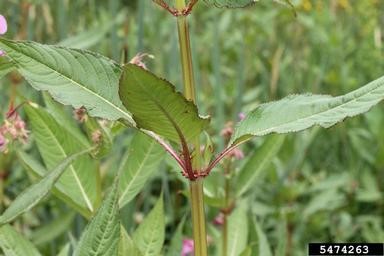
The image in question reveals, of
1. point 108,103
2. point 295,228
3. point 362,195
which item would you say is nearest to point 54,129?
point 108,103

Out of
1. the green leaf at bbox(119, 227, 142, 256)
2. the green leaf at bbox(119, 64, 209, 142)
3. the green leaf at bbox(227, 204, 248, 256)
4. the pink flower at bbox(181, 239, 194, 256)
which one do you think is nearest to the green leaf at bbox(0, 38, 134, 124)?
the green leaf at bbox(119, 64, 209, 142)

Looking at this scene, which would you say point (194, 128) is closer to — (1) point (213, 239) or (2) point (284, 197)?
(1) point (213, 239)

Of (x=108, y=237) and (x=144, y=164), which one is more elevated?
(x=144, y=164)

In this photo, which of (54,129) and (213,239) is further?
(213,239)

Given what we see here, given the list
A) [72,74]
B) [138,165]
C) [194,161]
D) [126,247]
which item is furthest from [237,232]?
[72,74]

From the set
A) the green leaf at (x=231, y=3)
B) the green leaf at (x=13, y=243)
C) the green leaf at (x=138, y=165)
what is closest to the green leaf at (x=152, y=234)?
the green leaf at (x=138, y=165)

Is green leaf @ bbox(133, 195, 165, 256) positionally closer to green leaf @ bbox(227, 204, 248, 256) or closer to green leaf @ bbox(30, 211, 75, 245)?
green leaf @ bbox(227, 204, 248, 256)
